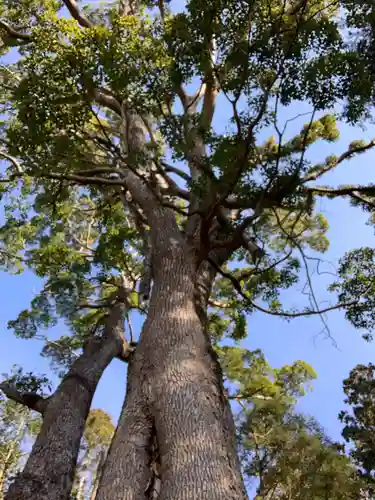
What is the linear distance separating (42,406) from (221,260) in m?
2.44

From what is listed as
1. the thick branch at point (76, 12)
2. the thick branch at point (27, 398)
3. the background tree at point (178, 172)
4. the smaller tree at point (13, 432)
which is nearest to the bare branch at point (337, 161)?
the background tree at point (178, 172)

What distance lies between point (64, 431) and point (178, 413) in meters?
1.52

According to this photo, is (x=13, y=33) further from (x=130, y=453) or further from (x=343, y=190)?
(x=130, y=453)

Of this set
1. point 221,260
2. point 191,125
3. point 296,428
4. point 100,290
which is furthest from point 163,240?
point 296,428

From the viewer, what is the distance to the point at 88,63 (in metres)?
5.85

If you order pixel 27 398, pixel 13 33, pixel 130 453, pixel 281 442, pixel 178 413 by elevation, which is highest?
pixel 13 33

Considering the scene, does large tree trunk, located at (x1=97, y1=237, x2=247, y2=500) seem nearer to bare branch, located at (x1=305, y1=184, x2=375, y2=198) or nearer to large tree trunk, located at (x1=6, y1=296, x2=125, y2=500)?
large tree trunk, located at (x1=6, y1=296, x2=125, y2=500)

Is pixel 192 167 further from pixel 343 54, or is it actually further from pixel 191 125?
pixel 343 54

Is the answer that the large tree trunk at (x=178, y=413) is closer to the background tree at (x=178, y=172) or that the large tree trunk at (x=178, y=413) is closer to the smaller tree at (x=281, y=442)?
the background tree at (x=178, y=172)

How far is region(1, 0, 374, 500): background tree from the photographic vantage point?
325 centimetres

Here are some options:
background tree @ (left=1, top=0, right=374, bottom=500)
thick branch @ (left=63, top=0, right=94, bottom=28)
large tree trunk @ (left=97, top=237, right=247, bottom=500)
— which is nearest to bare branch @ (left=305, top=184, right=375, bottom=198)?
background tree @ (left=1, top=0, right=374, bottom=500)

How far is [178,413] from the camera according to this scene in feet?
10.4

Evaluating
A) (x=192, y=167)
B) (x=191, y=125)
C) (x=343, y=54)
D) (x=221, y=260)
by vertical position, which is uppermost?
(x=343, y=54)

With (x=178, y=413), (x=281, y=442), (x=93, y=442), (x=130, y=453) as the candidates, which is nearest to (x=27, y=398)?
(x=130, y=453)
